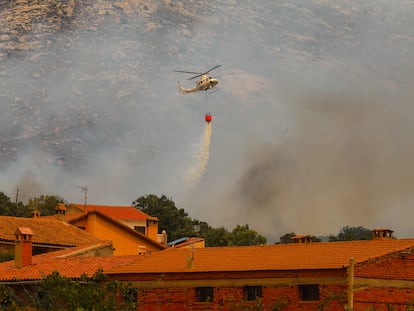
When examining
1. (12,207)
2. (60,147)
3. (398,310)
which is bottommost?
(398,310)

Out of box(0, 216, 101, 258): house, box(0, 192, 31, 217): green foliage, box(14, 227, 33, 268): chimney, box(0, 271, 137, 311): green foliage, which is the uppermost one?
box(0, 192, 31, 217): green foliage

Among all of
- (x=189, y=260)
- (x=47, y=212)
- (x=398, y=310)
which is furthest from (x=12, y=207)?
(x=398, y=310)

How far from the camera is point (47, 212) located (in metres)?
125

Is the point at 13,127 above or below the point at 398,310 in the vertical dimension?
above

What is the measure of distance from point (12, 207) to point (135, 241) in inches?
1763

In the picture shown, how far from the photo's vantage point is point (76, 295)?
43.4 meters

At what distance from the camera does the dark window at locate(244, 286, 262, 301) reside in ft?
146

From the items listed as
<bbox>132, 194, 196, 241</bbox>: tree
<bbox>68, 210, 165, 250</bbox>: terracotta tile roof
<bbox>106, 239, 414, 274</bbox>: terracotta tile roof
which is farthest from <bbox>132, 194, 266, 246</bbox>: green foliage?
<bbox>106, 239, 414, 274</bbox>: terracotta tile roof

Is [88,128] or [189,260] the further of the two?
[88,128]

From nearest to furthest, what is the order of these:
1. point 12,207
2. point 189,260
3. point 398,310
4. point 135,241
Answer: point 398,310
point 189,260
point 135,241
point 12,207

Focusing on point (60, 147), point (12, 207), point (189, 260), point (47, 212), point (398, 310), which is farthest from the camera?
point (60, 147)

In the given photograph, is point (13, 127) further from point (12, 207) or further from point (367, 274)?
point (367, 274)

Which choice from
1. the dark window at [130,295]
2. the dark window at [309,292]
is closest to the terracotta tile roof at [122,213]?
the dark window at [130,295]

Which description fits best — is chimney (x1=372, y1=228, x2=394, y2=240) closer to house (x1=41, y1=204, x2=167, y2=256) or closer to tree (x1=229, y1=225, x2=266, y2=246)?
house (x1=41, y1=204, x2=167, y2=256)
